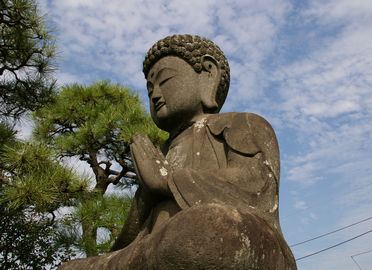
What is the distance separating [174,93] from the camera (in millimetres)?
3332

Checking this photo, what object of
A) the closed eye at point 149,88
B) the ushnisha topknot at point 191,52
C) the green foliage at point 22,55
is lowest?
the closed eye at point 149,88

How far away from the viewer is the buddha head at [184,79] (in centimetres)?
335

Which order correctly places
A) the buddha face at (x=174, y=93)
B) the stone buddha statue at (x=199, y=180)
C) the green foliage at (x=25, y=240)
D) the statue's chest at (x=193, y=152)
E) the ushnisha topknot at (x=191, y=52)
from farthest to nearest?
the green foliage at (x=25, y=240), the ushnisha topknot at (x=191, y=52), the buddha face at (x=174, y=93), the statue's chest at (x=193, y=152), the stone buddha statue at (x=199, y=180)

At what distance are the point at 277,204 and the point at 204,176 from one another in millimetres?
438

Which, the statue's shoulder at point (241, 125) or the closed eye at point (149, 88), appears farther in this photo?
the closed eye at point (149, 88)

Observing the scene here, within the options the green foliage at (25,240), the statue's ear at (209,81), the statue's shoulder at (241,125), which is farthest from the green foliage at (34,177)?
the statue's shoulder at (241,125)

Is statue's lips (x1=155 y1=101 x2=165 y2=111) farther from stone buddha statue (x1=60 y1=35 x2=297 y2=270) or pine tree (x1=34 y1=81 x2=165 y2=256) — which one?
pine tree (x1=34 y1=81 x2=165 y2=256)

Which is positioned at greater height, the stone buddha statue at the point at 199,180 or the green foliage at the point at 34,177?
the green foliage at the point at 34,177

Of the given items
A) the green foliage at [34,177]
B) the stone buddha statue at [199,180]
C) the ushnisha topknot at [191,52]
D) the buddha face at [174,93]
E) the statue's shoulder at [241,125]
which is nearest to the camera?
Answer: the stone buddha statue at [199,180]

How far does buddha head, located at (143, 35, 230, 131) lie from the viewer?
11.0ft

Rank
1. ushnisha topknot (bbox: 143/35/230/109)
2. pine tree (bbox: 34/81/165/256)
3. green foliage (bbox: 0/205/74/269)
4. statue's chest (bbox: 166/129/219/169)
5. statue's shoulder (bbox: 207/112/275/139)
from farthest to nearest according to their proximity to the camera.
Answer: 1. pine tree (bbox: 34/81/165/256)
2. green foliage (bbox: 0/205/74/269)
3. ushnisha topknot (bbox: 143/35/230/109)
4. statue's chest (bbox: 166/129/219/169)
5. statue's shoulder (bbox: 207/112/275/139)

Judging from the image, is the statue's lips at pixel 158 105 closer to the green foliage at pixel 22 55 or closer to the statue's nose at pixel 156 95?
the statue's nose at pixel 156 95

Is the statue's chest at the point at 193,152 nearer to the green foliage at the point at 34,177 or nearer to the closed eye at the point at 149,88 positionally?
the closed eye at the point at 149,88

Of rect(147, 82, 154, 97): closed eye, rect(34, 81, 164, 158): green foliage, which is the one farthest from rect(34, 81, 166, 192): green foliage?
rect(147, 82, 154, 97): closed eye
